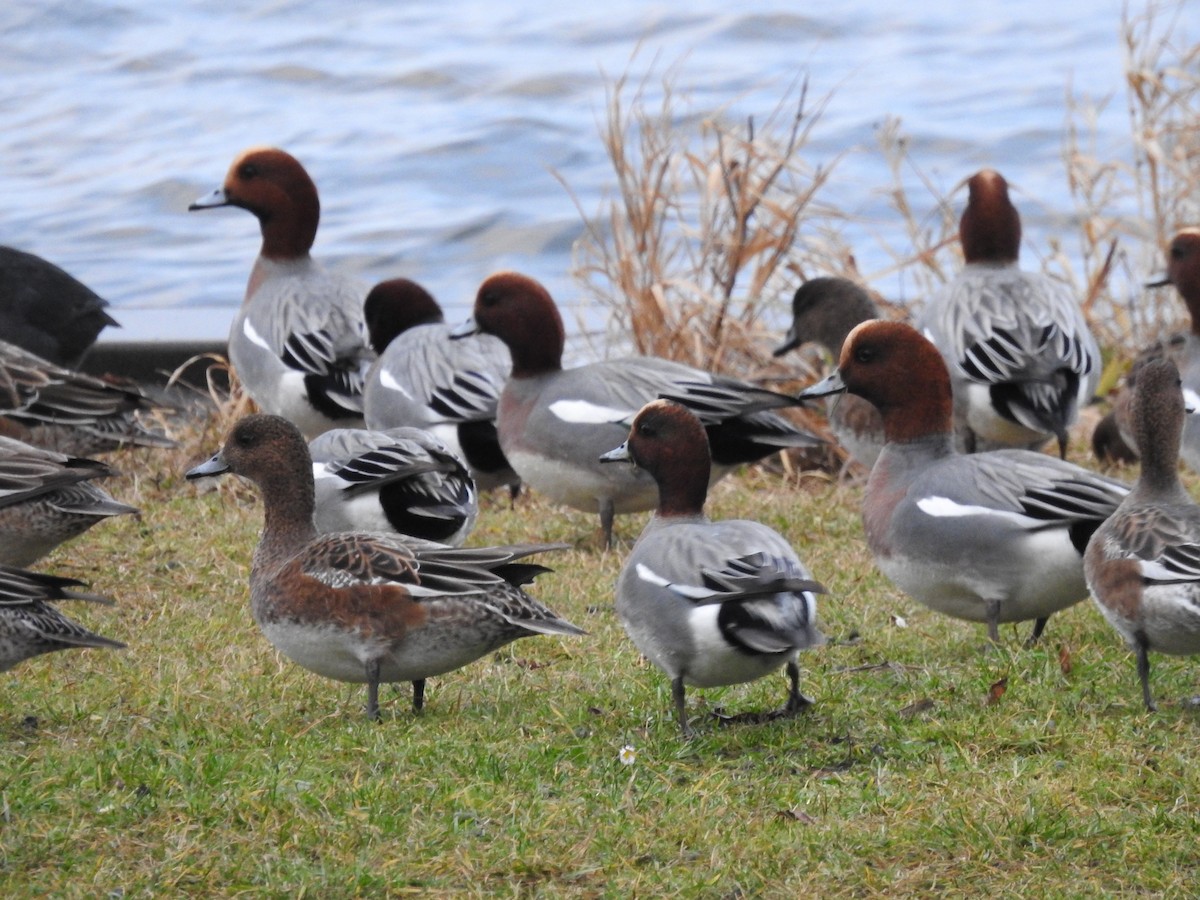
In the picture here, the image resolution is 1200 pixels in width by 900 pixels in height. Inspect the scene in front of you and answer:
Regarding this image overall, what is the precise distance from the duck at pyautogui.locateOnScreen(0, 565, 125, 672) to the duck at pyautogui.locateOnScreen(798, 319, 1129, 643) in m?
2.26

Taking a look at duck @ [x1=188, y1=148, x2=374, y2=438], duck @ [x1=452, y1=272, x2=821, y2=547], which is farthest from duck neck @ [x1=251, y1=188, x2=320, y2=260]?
duck @ [x1=452, y1=272, x2=821, y2=547]

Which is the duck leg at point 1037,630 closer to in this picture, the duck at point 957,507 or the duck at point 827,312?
the duck at point 957,507

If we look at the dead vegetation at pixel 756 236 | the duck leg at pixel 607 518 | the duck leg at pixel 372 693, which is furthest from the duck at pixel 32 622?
the dead vegetation at pixel 756 236

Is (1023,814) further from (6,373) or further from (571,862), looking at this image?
(6,373)

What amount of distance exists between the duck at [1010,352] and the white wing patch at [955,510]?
2.00 metres

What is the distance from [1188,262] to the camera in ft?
23.5

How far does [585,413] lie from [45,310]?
3045 millimetres

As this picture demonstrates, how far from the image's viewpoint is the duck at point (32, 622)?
163 inches

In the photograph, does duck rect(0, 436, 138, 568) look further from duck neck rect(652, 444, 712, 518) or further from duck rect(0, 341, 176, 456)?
duck neck rect(652, 444, 712, 518)

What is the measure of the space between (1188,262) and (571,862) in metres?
4.74

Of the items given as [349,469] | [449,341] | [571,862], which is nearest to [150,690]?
[349,469]

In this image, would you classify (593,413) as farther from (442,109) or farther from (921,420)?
(442,109)

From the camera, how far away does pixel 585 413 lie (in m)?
6.59

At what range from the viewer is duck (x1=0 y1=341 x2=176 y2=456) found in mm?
6621
